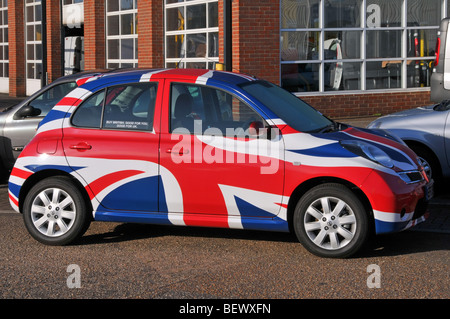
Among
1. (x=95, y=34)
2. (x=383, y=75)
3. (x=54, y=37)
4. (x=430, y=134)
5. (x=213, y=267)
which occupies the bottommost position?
(x=213, y=267)

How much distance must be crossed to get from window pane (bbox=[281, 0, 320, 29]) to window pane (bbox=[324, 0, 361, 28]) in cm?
30

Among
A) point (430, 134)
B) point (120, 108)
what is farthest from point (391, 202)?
point (430, 134)

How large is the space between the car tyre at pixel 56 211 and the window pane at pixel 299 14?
11.6 metres

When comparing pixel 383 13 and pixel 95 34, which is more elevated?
pixel 383 13

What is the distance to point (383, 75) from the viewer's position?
64.4 feet

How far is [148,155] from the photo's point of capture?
7.40 metres

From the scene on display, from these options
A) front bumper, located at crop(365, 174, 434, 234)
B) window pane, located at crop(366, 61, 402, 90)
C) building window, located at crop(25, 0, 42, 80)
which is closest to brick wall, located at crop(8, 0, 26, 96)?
building window, located at crop(25, 0, 42, 80)

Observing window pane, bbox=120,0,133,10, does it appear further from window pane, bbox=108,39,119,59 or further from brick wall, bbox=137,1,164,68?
brick wall, bbox=137,1,164,68

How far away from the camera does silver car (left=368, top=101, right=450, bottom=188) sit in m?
9.97

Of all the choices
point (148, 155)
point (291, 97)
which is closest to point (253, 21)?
point (291, 97)

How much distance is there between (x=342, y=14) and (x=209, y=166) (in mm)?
12703

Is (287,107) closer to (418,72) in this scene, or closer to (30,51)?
(418,72)
